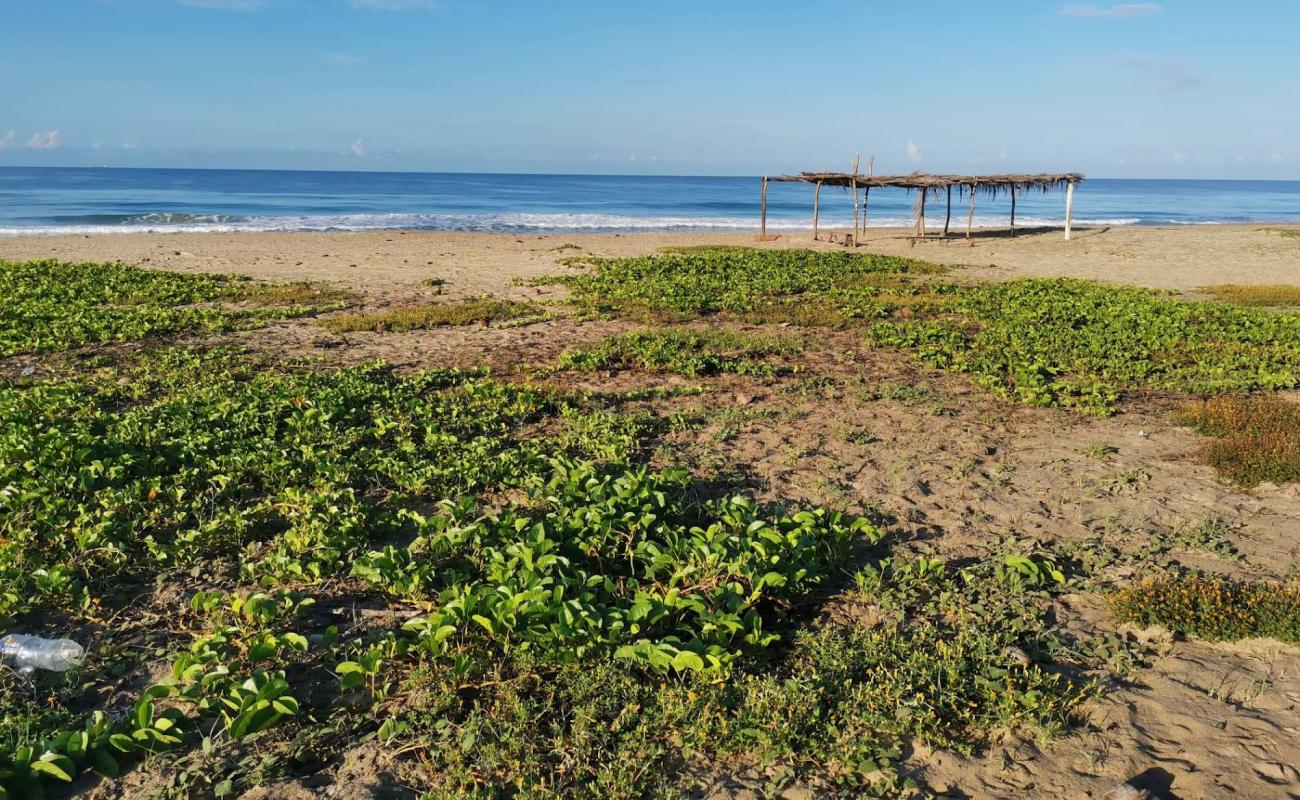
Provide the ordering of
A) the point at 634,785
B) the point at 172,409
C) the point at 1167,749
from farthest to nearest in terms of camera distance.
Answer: the point at 172,409 → the point at 1167,749 → the point at 634,785

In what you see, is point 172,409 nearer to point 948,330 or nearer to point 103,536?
point 103,536

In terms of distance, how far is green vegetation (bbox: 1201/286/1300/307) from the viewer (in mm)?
16078

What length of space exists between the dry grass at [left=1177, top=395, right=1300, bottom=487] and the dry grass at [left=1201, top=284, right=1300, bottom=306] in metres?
8.88

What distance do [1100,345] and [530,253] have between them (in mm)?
17847

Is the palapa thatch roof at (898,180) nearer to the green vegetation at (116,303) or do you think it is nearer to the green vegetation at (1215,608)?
the green vegetation at (116,303)

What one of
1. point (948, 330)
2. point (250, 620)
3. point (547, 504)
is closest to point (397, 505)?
point (547, 504)

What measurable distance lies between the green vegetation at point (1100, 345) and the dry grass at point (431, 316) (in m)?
6.18

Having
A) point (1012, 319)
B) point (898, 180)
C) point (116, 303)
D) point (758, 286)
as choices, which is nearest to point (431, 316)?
point (116, 303)

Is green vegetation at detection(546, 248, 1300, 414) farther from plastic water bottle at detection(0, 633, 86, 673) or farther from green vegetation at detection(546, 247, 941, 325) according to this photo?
plastic water bottle at detection(0, 633, 86, 673)

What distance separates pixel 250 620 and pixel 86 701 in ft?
2.48

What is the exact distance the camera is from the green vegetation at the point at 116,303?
11.3 metres

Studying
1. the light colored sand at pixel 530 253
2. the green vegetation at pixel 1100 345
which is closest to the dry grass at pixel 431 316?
the light colored sand at pixel 530 253

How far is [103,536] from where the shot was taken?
5.08m

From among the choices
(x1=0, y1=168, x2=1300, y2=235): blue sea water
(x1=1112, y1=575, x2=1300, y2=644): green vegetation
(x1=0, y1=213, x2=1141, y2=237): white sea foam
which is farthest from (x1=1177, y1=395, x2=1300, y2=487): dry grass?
(x1=0, y1=168, x2=1300, y2=235): blue sea water
